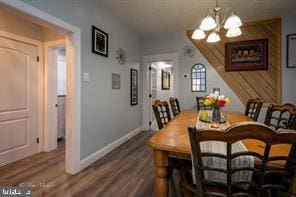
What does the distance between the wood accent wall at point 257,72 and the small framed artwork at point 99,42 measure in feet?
7.90

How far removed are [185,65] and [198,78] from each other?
1.51 feet

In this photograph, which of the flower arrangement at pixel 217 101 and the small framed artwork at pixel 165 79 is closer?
the flower arrangement at pixel 217 101

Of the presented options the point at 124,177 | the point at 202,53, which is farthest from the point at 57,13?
the point at 202,53

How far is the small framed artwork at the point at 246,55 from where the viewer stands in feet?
12.7

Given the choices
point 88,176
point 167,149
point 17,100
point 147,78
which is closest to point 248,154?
point 167,149

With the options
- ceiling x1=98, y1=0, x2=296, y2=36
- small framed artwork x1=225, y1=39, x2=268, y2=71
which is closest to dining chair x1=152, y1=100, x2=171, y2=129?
ceiling x1=98, y1=0, x2=296, y2=36

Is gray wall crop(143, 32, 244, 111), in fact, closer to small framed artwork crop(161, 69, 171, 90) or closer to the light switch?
small framed artwork crop(161, 69, 171, 90)

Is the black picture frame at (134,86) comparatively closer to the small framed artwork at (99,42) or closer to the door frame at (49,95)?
the small framed artwork at (99,42)

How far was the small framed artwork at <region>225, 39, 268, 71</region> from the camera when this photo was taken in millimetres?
3873

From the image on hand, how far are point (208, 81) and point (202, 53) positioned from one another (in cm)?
69

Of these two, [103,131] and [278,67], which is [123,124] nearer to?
[103,131]

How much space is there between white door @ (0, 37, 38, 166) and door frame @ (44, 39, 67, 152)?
0.16m

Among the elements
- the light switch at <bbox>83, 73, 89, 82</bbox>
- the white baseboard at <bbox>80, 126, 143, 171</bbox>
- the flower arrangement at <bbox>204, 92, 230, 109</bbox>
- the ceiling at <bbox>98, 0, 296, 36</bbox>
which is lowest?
the white baseboard at <bbox>80, 126, 143, 171</bbox>

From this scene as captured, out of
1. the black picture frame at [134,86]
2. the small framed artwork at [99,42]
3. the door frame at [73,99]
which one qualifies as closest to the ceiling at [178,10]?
the small framed artwork at [99,42]
